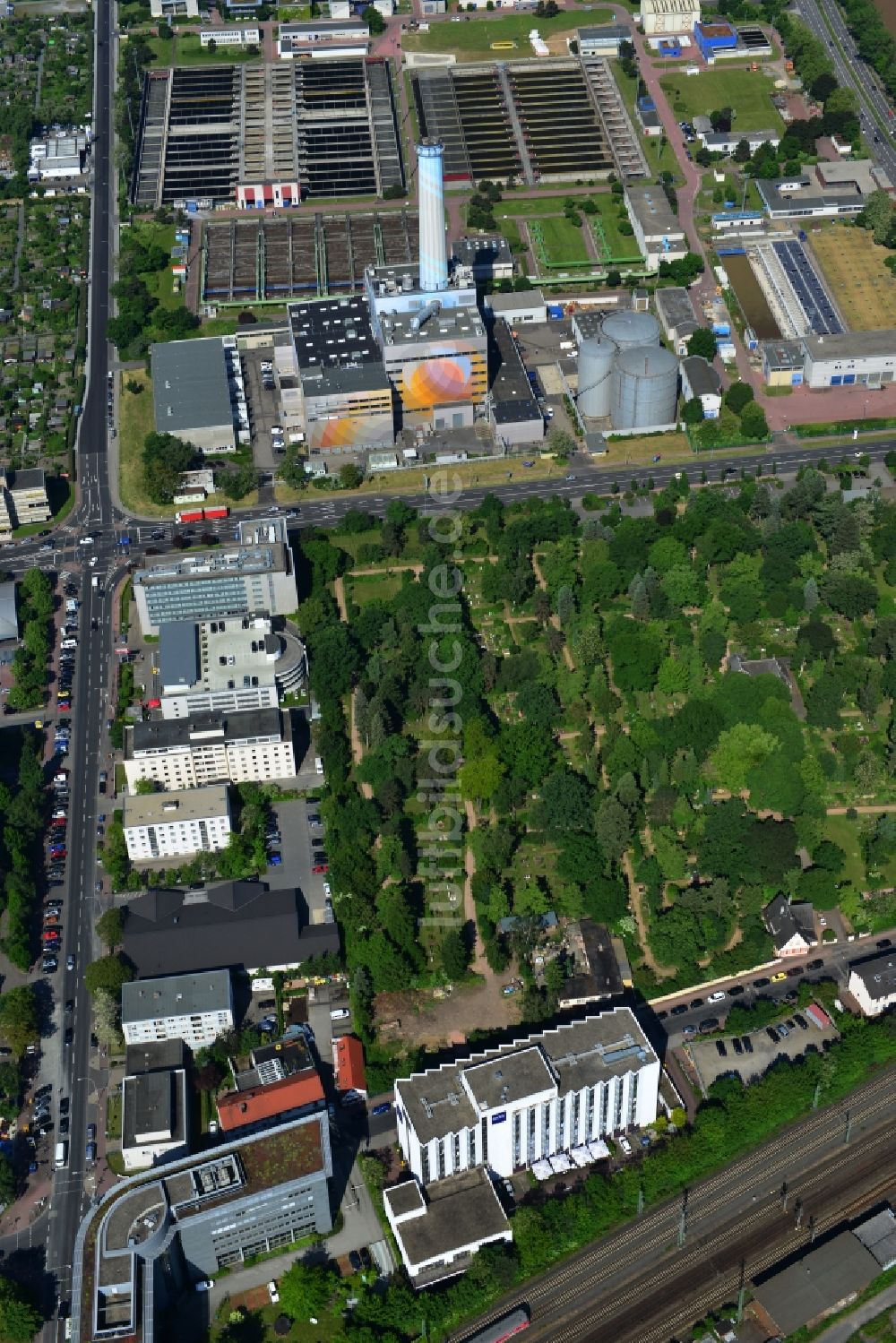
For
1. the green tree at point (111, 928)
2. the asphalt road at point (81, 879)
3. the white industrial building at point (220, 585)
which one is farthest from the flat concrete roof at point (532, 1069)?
the white industrial building at point (220, 585)

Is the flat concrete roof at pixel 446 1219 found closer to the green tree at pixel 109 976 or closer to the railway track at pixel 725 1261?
the railway track at pixel 725 1261

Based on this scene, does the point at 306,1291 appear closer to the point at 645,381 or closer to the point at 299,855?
the point at 299,855

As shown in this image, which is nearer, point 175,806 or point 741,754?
point 175,806

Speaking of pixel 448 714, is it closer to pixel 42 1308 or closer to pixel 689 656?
pixel 689 656

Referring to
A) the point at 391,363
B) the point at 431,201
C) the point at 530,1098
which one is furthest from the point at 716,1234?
the point at 431,201

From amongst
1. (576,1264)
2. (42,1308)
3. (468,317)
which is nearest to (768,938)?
(576,1264)

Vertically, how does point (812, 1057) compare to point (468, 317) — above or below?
below

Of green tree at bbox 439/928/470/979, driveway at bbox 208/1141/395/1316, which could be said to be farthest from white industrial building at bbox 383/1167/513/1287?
green tree at bbox 439/928/470/979
